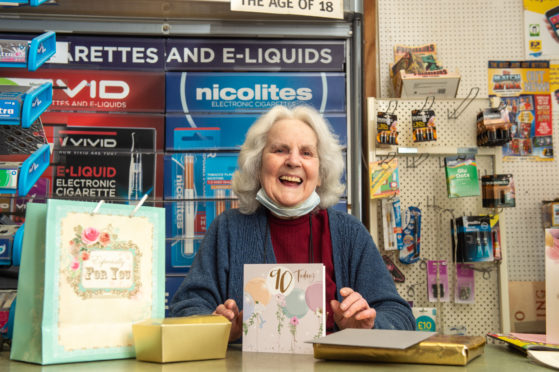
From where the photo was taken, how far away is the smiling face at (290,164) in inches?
74.9

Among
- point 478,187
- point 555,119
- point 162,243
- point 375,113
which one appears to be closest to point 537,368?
point 162,243

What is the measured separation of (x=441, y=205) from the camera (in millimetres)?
2980

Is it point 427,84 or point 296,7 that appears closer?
point 296,7

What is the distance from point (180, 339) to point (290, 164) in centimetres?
96

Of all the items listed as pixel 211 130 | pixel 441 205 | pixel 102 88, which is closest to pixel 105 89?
pixel 102 88

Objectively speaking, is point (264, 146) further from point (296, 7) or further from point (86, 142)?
point (86, 142)

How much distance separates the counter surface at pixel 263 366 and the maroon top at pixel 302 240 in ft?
2.33

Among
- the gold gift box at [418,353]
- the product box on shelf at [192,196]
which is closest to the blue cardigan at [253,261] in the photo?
the gold gift box at [418,353]

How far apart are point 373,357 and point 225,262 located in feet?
2.75

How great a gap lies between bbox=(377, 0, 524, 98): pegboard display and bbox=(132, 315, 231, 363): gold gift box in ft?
8.64

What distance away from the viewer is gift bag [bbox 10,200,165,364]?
1.02 meters

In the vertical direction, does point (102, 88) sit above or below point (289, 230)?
above

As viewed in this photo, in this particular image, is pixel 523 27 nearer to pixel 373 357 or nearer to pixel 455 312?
pixel 455 312

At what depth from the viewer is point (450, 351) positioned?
102 cm
